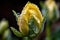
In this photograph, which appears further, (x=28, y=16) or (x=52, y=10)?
(x=52, y=10)

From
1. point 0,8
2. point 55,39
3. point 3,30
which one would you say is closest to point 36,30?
point 3,30

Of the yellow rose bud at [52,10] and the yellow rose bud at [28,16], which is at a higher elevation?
the yellow rose bud at [28,16]

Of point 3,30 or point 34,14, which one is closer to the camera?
point 34,14

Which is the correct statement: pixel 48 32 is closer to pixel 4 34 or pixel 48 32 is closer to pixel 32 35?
A: pixel 4 34

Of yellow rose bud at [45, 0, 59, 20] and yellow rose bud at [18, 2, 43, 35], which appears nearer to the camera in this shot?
yellow rose bud at [18, 2, 43, 35]

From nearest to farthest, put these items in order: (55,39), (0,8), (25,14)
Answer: (25,14) → (55,39) → (0,8)

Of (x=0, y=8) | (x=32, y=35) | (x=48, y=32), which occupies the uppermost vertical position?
(x=32, y=35)

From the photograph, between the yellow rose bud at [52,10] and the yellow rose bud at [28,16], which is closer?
the yellow rose bud at [28,16]

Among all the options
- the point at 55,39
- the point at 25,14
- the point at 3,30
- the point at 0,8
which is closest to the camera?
the point at 25,14

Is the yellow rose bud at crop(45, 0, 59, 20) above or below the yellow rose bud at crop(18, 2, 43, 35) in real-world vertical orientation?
below

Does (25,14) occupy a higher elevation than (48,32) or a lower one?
higher

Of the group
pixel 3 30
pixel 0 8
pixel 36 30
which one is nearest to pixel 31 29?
pixel 36 30
